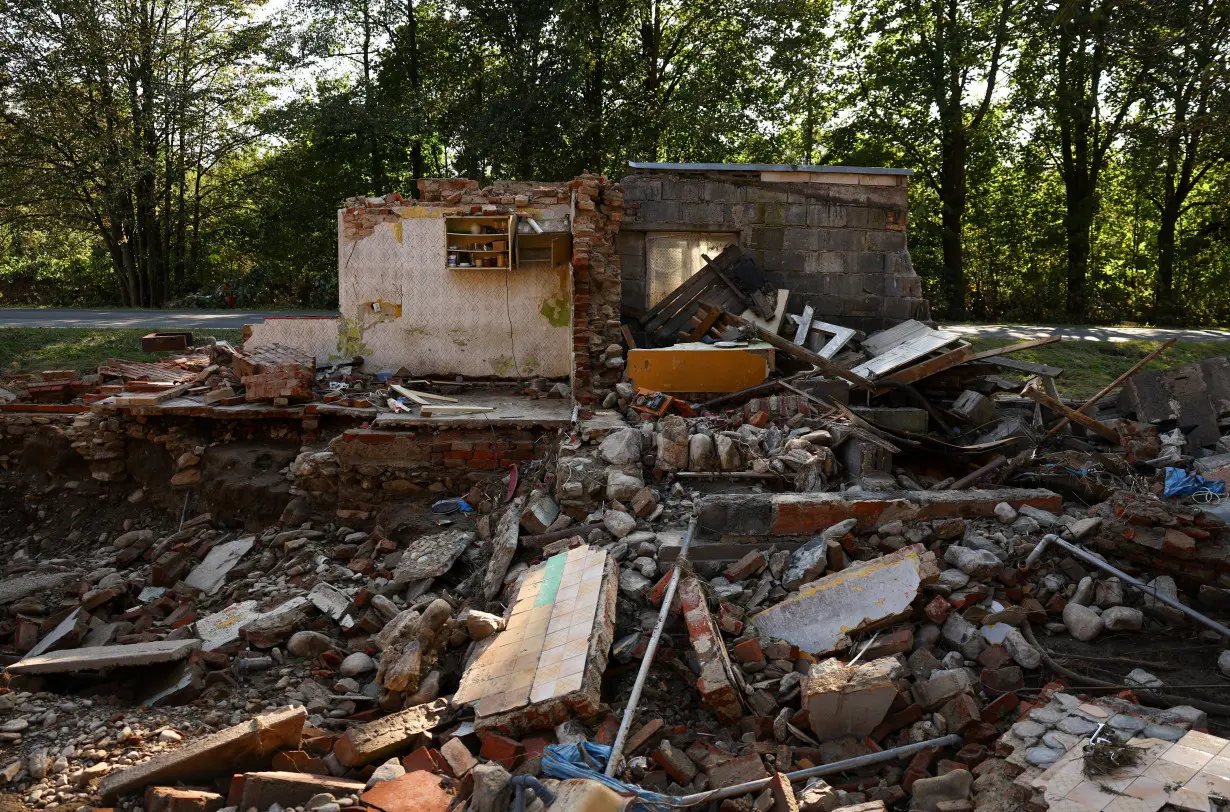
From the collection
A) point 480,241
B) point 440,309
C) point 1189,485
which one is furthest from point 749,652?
point 440,309

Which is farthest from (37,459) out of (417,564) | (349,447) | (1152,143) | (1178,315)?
(1178,315)

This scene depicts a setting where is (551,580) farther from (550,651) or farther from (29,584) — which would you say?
(29,584)

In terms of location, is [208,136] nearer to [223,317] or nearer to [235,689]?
[223,317]

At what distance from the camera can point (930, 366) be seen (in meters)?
8.57

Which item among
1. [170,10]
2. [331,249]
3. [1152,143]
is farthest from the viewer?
[331,249]

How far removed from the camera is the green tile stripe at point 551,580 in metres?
5.29

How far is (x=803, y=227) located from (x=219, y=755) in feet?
29.3

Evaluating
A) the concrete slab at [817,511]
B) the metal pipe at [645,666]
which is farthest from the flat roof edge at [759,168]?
the metal pipe at [645,666]

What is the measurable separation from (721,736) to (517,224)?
7036 millimetres

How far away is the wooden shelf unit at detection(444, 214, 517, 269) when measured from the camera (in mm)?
10023

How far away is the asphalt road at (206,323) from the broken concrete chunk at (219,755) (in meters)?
10.9

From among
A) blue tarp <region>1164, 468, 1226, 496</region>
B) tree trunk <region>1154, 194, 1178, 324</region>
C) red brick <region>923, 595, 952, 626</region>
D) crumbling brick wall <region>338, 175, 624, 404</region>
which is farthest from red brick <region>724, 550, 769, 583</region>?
tree trunk <region>1154, 194, 1178, 324</region>

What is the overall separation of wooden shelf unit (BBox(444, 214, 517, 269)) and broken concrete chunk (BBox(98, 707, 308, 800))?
6.61 m

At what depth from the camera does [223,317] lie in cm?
1595
